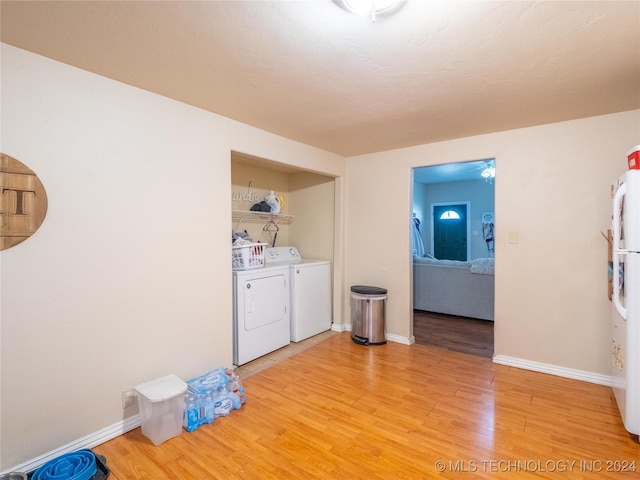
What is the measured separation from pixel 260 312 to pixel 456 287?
10.4 feet

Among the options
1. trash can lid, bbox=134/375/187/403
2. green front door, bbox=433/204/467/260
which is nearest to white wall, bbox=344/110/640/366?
trash can lid, bbox=134/375/187/403

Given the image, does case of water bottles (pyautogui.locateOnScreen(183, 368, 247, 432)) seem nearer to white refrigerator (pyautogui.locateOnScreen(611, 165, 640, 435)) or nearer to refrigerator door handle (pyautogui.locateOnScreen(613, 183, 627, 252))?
white refrigerator (pyautogui.locateOnScreen(611, 165, 640, 435))

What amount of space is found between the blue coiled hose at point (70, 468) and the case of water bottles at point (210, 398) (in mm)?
550

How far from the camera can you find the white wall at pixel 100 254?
1.70 metres

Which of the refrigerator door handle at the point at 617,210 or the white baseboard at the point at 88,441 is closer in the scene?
the white baseboard at the point at 88,441

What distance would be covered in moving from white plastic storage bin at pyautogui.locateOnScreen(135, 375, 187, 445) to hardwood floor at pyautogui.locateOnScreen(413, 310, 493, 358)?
272 centimetres

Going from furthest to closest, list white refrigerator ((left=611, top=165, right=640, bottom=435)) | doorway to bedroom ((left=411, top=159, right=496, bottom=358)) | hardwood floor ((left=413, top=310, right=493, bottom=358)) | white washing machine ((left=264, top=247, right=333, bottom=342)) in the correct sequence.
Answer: doorway to bedroom ((left=411, top=159, right=496, bottom=358)) < white washing machine ((left=264, top=247, right=333, bottom=342)) < hardwood floor ((left=413, top=310, right=493, bottom=358)) < white refrigerator ((left=611, top=165, right=640, bottom=435))

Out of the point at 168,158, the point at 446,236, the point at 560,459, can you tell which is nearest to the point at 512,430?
the point at 560,459

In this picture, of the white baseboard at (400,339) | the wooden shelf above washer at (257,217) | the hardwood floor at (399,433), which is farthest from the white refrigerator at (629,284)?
the wooden shelf above washer at (257,217)

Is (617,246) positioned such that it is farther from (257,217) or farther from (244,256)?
(257,217)

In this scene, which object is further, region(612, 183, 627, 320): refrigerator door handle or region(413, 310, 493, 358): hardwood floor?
region(413, 310, 493, 358): hardwood floor

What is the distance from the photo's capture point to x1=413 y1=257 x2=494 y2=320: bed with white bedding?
4.65 metres

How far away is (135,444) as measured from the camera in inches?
77.9

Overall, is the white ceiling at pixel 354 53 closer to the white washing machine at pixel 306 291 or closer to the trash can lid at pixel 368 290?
the white washing machine at pixel 306 291
